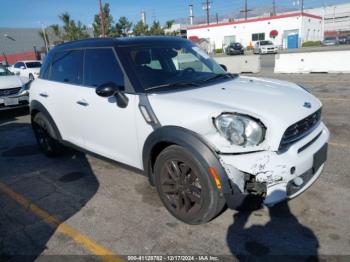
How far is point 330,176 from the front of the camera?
393 cm

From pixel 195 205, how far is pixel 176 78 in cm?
143

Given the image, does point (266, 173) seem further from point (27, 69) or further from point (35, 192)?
point (27, 69)

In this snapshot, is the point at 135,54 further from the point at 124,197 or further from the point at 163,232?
the point at 163,232

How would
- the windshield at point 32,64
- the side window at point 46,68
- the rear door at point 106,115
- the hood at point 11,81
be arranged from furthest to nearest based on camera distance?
the windshield at point 32,64 < the hood at point 11,81 < the side window at point 46,68 < the rear door at point 106,115

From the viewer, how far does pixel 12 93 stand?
29.3 ft

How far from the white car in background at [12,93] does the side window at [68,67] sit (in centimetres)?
442

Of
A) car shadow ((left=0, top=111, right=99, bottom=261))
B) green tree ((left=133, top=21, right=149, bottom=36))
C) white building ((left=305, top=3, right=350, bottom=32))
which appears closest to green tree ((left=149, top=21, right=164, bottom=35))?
green tree ((left=133, top=21, right=149, bottom=36))

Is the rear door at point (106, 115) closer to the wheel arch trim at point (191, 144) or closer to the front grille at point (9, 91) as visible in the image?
the wheel arch trim at point (191, 144)

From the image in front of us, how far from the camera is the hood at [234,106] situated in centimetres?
265

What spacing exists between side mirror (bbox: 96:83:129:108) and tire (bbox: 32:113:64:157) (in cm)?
204

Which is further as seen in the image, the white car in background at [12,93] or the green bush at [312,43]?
the green bush at [312,43]

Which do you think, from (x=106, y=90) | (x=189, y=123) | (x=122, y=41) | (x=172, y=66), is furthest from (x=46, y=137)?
(x=189, y=123)

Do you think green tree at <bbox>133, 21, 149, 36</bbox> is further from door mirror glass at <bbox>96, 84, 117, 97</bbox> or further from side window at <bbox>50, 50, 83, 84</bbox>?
door mirror glass at <bbox>96, 84, 117, 97</bbox>

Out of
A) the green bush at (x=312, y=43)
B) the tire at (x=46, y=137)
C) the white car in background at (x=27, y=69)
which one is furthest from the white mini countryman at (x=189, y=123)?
the green bush at (x=312, y=43)
